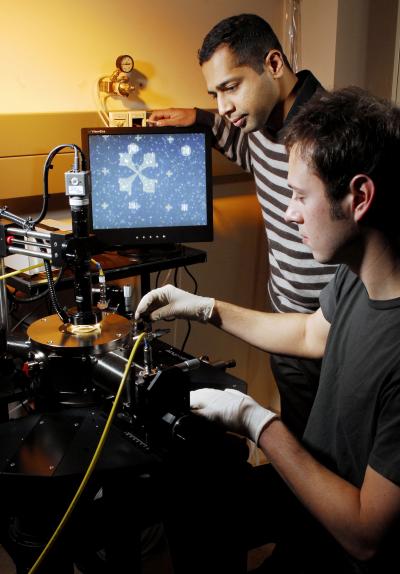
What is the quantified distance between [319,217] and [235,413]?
399 millimetres

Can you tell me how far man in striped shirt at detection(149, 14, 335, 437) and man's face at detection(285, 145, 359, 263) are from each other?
835 millimetres

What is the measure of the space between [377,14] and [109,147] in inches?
60.2

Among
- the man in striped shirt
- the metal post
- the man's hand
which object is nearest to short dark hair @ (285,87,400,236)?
the metal post

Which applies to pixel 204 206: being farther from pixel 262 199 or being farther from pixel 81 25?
pixel 81 25

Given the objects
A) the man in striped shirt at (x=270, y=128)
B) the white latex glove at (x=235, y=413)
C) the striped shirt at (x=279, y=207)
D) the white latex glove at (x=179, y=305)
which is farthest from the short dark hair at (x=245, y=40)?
the white latex glove at (x=235, y=413)

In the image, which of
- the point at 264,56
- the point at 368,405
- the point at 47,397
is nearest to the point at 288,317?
the point at 368,405

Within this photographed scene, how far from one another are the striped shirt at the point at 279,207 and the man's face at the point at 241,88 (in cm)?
9

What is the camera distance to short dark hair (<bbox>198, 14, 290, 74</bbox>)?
184 centimetres

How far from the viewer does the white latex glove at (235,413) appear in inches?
45.4

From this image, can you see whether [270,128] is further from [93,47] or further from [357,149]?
[357,149]

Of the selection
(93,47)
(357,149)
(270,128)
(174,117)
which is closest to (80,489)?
Answer: (357,149)

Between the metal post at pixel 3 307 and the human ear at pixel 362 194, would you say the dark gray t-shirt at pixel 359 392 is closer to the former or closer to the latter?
the human ear at pixel 362 194

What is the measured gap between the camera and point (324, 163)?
3.43 ft

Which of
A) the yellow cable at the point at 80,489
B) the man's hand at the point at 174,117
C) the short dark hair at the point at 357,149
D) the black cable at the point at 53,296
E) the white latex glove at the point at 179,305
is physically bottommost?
the yellow cable at the point at 80,489
